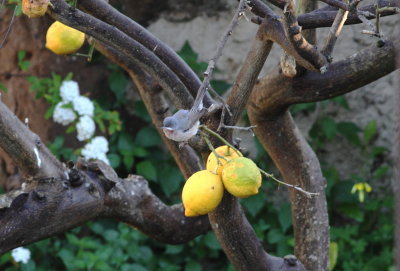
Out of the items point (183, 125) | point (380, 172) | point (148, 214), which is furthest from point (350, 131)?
point (183, 125)

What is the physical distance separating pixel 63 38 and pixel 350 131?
231cm

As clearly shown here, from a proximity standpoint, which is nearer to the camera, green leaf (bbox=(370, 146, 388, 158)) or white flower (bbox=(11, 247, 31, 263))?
white flower (bbox=(11, 247, 31, 263))

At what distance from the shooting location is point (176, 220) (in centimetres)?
230

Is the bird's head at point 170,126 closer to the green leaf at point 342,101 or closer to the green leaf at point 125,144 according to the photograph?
→ the green leaf at point 125,144

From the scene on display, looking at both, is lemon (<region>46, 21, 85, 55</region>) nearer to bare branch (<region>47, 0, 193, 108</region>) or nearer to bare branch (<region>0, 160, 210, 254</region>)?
bare branch (<region>47, 0, 193, 108</region>)

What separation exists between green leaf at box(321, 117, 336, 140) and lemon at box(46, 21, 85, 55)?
83.7 inches

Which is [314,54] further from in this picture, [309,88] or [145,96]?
[145,96]

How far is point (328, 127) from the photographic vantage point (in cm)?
377

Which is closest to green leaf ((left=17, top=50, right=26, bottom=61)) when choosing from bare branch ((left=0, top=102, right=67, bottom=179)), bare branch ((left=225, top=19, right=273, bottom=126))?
bare branch ((left=0, top=102, right=67, bottom=179))

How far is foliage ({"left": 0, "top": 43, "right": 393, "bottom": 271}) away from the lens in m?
3.48

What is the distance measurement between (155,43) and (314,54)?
40cm

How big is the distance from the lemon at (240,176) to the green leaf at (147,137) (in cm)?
233

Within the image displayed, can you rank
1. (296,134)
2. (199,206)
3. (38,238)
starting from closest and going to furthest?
(199,206) < (38,238) < (296,134)

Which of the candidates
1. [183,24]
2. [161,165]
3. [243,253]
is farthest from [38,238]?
[183,24]
